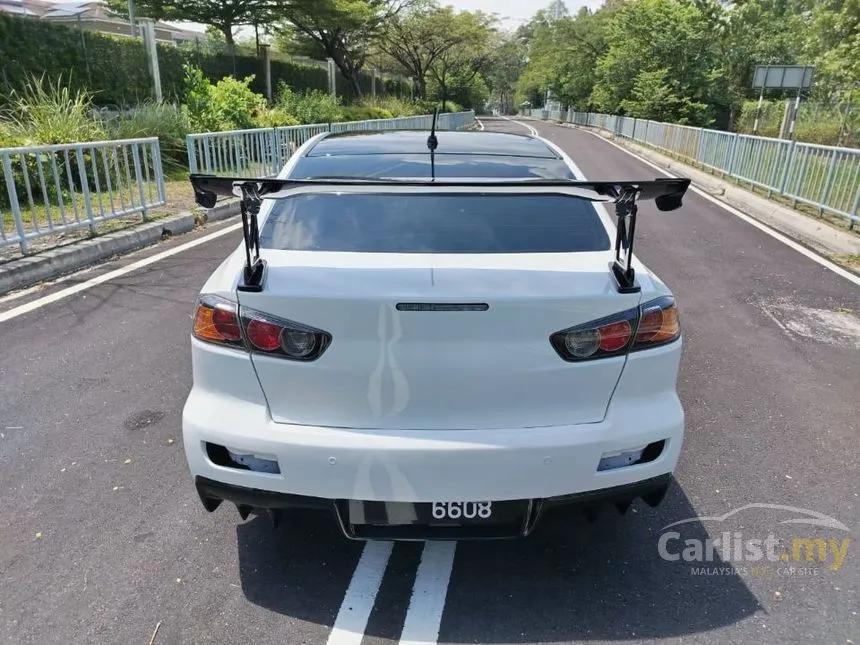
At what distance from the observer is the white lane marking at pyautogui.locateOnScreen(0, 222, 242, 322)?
5.45 meters

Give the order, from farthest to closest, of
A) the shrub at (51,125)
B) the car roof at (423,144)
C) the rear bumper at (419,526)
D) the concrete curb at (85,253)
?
the shrub at (51,125) < the concrete curb at (85,253) < the car roof at (423,144) < the rear bumper at (419,526)

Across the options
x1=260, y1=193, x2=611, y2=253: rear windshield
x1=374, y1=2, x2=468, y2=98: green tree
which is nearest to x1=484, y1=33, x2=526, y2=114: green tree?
x1=374, y1=2, x2=468, y2=98: green tree

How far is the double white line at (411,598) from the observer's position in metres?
2.25

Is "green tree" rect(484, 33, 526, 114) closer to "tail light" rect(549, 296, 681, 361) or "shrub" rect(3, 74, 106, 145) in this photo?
"shrub" rect(3, 74, 106, 145)

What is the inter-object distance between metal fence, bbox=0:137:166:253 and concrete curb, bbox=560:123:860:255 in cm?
912

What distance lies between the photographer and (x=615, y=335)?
2195mm

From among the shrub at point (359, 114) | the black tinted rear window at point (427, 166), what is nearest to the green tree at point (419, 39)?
the shrub at point (359, 114)

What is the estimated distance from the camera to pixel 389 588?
247cm

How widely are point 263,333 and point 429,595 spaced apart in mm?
1196

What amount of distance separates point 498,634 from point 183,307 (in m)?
4.39

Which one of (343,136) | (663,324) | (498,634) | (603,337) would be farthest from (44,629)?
(343,136)

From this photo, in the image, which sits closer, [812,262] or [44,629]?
[44,629]

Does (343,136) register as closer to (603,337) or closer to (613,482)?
(603,337)

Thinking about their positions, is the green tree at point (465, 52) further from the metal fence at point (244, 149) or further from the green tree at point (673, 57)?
the metal fence at point (244, 149)
